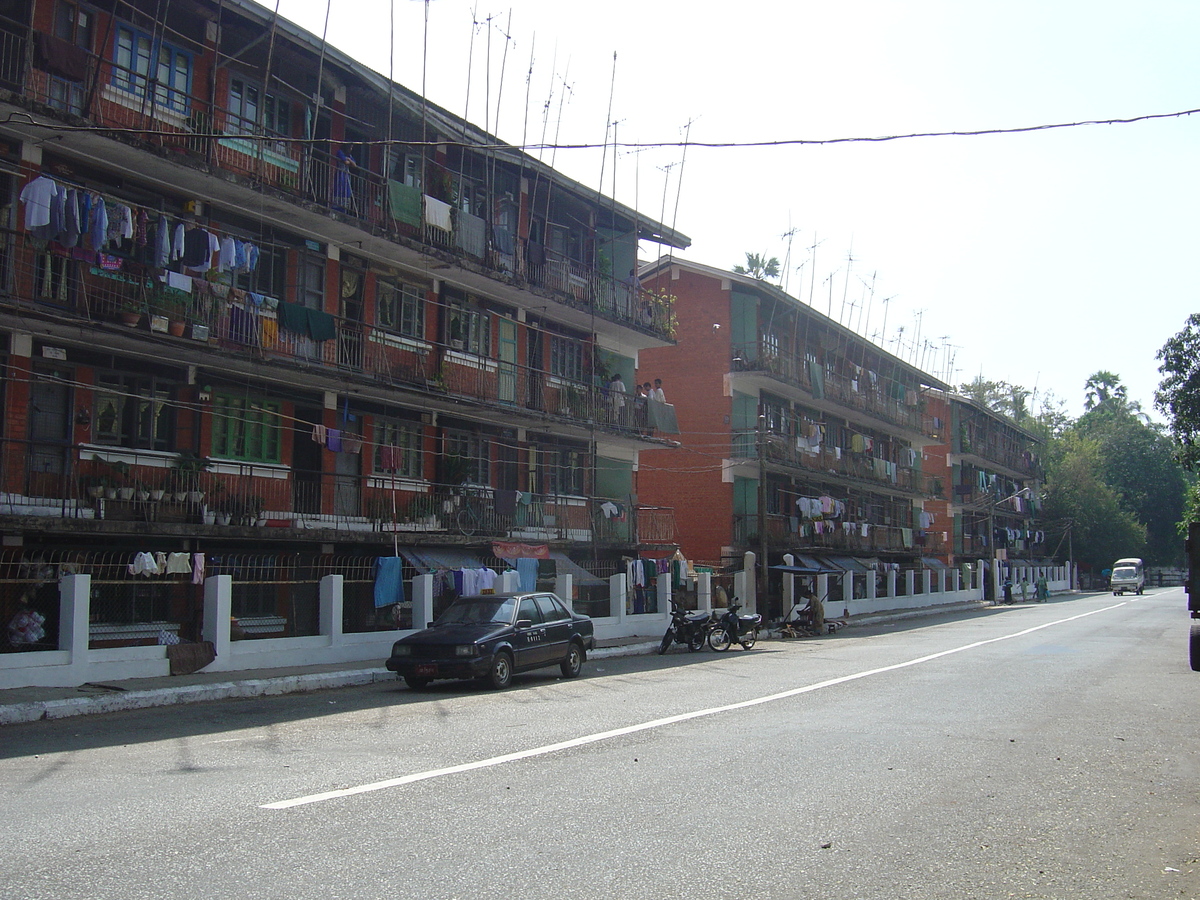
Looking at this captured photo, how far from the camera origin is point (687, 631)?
2431 cm

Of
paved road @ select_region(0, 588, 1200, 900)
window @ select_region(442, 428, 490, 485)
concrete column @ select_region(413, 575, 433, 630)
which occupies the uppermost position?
window @ select_region(442, 428, 490, 485)

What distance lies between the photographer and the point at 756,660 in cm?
2147

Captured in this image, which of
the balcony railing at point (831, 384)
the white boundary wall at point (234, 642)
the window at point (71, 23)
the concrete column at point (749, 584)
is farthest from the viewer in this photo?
the balcony railing at point (831, 384)

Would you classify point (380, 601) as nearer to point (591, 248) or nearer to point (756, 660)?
point (756, 660)

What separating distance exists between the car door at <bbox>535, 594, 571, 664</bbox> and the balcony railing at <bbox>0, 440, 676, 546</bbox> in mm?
5817

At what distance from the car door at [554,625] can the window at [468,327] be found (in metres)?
9.31

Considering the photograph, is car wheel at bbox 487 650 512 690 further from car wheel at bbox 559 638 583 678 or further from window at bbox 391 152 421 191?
window at bbox 391 152 421 191

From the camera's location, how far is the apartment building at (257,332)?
1734cm

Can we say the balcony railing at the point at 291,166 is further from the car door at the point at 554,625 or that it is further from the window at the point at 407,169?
the car door at the point at 554,625

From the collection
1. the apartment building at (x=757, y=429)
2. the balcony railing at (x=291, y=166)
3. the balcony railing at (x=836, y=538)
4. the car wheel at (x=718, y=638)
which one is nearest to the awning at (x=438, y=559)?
the car wheel at (x=718, y=638)

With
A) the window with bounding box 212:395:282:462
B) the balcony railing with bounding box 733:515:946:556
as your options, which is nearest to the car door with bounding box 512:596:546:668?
the window with bounding box 212:395:282:462

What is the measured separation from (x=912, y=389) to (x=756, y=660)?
41451 millimetres

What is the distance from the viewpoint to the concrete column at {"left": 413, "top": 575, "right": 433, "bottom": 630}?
20781 mm

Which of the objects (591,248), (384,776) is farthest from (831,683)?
(591,248)
